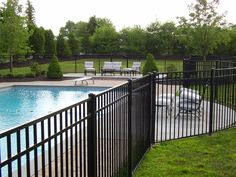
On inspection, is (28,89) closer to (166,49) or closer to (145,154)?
(145,154)

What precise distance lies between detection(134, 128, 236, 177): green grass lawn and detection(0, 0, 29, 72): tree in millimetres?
18646

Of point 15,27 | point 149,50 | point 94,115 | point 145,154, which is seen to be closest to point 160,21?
point 149,50

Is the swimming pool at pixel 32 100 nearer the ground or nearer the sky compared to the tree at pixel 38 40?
nearer the ground

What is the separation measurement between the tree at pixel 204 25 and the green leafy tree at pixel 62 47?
17.0 m

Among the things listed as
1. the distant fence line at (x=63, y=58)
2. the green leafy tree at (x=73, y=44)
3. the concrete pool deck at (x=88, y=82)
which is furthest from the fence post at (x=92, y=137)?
the green leafy tree at (x=73, y=44)

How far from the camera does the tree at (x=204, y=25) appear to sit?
2297 centimetres

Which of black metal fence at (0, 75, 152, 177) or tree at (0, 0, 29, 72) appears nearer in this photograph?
black metal fence at (0, 75, 152, 177)

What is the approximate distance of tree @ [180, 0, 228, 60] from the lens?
904 inches

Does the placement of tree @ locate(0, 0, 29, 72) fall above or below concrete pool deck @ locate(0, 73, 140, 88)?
above

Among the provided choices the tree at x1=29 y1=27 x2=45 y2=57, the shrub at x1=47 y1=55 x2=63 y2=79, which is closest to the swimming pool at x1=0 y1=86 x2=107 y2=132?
the shrub at x1=47 y1=55 x2=63 y2=79

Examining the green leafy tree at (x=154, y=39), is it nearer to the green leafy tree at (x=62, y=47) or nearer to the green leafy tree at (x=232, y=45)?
the green leafy tree at (x=232, y=45)

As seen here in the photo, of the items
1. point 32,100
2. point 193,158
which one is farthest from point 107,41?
point 193,158

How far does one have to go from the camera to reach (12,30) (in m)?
23.6

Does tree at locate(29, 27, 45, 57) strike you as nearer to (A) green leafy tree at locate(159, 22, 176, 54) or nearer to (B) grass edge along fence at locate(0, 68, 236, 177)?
(A) green leafy tree at locate(159, 22, 176, 54)
